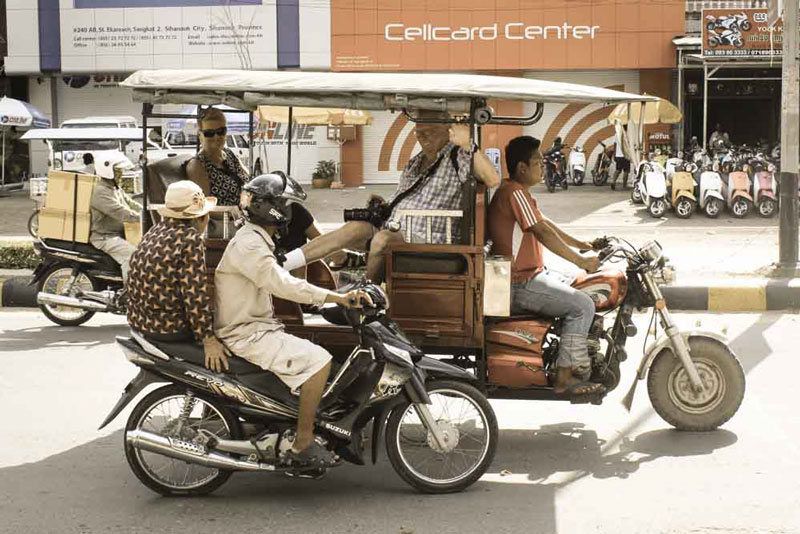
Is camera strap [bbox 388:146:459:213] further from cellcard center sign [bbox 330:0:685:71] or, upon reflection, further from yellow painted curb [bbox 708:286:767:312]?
cellcard center sign [bbox 330:0:685:71]

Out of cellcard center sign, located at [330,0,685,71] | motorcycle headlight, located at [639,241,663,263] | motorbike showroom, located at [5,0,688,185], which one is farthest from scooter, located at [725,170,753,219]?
motorcycle headlight, located at [639,241,663,263]

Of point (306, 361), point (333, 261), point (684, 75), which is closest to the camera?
point (306, 361)

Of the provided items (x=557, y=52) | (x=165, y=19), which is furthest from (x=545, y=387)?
(x=165, y=19)

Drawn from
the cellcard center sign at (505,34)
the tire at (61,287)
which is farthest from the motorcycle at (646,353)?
the cellcard center sign at (505,34)

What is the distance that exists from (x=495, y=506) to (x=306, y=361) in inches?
42.4

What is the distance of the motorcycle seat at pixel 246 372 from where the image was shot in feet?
15.8

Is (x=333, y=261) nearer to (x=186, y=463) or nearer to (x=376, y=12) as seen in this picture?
(x=186, y=463)

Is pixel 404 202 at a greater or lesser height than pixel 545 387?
greater

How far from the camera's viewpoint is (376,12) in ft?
88.9

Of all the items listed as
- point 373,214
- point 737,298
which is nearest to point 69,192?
point 373,214

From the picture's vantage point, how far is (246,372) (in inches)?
191

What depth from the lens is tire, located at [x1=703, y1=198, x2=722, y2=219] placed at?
18.4 meters

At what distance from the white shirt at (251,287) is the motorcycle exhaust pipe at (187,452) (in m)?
0.51

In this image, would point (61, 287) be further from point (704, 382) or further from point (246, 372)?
point (704, 382)
